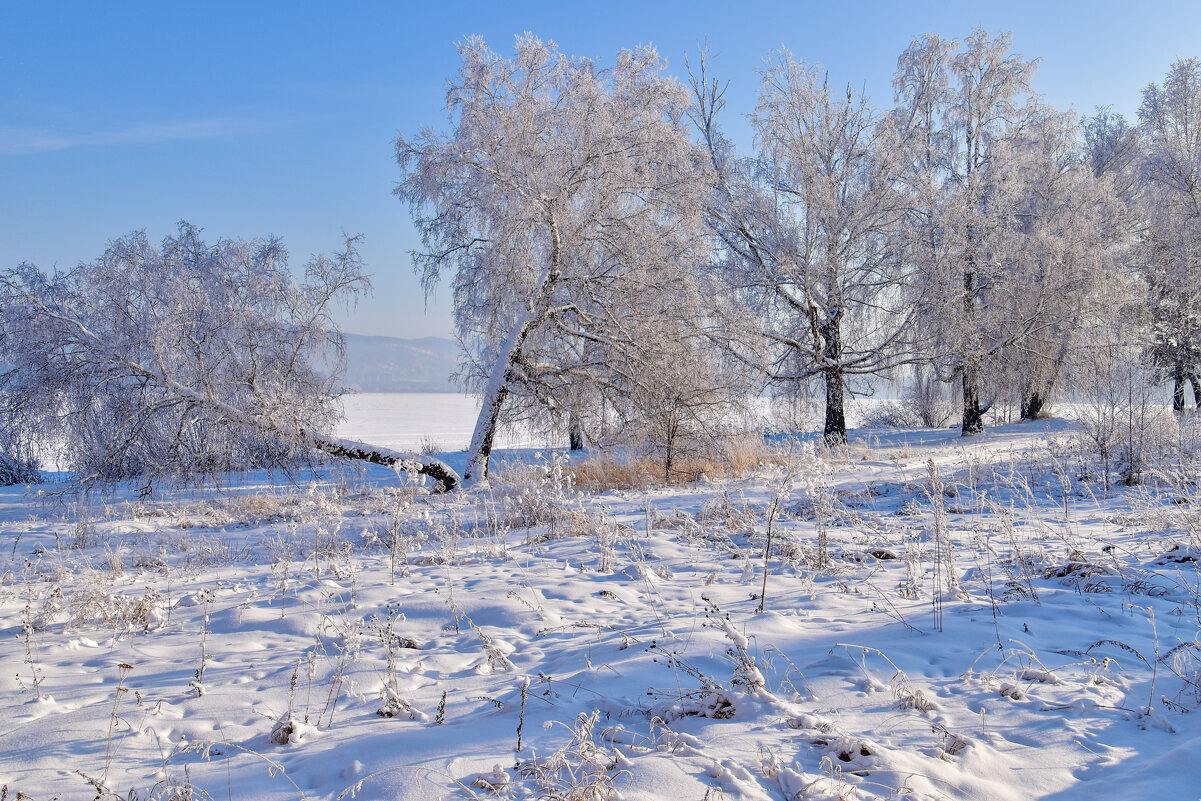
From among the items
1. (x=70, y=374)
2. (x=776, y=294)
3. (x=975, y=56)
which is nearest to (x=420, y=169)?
(x=70, y=374)

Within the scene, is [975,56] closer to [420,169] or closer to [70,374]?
[420,169]

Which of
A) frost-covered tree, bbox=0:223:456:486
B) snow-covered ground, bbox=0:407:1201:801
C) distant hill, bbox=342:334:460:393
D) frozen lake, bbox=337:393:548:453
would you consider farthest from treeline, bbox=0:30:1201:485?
distant hill, bbox=342:334:460:393

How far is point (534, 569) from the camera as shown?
542cm

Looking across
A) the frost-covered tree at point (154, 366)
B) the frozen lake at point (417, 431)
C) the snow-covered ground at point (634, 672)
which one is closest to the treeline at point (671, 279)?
the frost-covered tree at point (154, 366)

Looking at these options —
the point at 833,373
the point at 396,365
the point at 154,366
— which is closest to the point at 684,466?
the point at 833,373

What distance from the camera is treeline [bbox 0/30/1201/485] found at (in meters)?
10.4

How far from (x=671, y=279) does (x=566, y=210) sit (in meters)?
2.36

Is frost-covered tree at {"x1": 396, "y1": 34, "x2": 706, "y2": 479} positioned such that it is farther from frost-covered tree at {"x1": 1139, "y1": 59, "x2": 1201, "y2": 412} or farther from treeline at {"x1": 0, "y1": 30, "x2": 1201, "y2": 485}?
frost-covered tree at {"x1": 1139, "y1": 59, "x2": 1201, "y2": 412}

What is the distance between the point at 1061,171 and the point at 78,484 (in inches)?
1069

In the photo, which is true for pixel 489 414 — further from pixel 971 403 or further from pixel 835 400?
pixel 971 403

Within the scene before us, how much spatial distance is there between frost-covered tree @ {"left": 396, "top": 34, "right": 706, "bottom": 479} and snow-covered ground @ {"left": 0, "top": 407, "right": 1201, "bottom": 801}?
22.3ft

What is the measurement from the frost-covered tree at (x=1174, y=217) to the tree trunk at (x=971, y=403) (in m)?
4.84

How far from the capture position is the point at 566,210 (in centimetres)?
1174

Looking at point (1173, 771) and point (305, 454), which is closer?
point (1173, 771)
